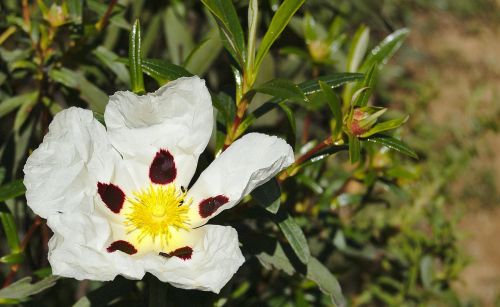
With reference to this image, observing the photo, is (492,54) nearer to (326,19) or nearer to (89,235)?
(326,19)

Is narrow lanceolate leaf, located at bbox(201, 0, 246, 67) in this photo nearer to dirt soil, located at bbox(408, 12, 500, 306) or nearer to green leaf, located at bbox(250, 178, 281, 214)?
green leaf, located at bbox(250, 178, 281, 214)

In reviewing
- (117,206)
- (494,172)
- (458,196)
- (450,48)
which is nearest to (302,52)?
(117,206)

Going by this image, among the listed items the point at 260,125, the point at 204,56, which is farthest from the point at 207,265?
the point at 260,125

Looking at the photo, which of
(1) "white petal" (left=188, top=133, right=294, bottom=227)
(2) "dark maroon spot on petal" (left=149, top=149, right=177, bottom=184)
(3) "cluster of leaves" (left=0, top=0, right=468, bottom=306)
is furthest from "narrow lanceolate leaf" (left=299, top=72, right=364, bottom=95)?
(2) "dark maroon spot on petal" (left=149, top=149, right=177, bottom=184)

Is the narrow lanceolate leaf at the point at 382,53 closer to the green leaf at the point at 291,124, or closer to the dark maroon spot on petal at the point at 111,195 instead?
the green leaf at the point at 291,124

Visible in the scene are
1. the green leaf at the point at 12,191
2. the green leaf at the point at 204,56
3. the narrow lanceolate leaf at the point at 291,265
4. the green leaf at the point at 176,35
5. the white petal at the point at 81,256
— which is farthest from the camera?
the green leaf at the point at 176,35

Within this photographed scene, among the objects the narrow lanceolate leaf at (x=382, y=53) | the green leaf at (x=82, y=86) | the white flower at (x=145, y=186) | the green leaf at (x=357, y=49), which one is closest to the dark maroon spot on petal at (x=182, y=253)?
the white flower at (x=145, y=186)
